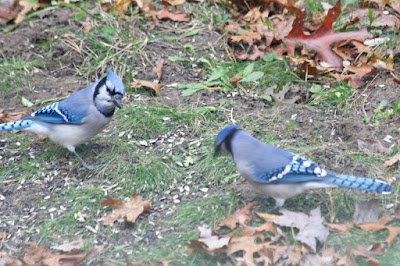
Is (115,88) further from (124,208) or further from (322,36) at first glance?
(322,36)

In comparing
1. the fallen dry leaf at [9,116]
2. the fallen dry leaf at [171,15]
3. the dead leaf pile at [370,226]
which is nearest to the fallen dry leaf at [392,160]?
the dead leaf pile at [370,226]

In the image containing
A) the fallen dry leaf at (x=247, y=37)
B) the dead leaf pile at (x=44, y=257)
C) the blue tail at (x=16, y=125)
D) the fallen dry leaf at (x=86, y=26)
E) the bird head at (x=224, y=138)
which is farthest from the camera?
the fallen dry leaf at (x=86, y=26)

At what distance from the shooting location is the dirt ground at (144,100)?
3.95 m

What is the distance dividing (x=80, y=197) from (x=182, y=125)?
1127 millimetres

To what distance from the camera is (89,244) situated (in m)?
3.61

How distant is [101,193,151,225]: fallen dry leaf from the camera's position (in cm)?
375

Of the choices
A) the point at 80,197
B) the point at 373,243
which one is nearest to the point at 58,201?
the point at 80,197

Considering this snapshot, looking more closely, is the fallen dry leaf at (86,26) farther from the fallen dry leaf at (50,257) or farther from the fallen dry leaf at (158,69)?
the fallen dry leaf at (50,257)

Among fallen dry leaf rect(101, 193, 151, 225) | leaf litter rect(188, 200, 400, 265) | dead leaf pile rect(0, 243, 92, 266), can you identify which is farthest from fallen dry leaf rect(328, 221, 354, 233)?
dead leaf pile rect(0, 243, 92, 266)

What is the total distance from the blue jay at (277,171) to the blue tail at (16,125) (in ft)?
5.66

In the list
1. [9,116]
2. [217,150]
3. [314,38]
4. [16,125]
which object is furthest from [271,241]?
[9,116]

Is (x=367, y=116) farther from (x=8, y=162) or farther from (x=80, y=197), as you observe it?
(x=8, y=162)

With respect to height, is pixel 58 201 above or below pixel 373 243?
below

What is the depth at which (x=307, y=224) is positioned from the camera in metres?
3.41
